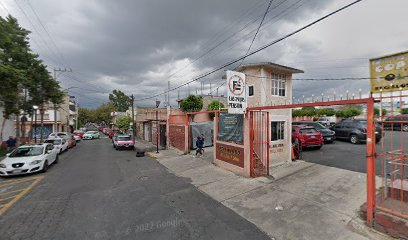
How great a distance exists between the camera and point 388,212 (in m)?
4.25

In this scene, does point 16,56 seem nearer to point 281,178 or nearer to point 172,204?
point 172,204

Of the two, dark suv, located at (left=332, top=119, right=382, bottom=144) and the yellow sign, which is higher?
the yellow sign

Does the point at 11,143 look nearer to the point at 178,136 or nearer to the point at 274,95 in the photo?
the point at 178,136

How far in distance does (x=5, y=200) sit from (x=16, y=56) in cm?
Result: 1468

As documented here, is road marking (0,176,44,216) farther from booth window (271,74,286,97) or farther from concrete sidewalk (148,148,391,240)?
booth window (271,74,286,97)

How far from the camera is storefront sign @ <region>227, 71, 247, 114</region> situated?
7922mm

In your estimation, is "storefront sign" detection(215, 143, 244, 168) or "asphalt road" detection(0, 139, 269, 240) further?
"storefront sign" detection(215, 143, 244, 168)

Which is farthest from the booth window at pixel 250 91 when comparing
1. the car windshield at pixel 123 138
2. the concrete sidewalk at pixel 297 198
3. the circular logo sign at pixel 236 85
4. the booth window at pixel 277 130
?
the car windshield at pixel 123 138

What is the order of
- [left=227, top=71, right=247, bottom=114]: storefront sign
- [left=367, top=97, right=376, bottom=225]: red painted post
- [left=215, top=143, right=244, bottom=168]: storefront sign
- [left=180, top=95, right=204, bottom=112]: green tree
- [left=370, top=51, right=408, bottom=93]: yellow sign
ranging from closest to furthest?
[left=370, top=51, right=408, bottom=93]: yellow sign
[left=367, top=97, right=376, bottom=225]: red painted post
[left=227, top=71, right=247, bottom=114]: storefront sign
[left=215, top=143, right=244, bottom=168]: storefront sign
[left=180, top=95, right=204, bottom=112]: green tree

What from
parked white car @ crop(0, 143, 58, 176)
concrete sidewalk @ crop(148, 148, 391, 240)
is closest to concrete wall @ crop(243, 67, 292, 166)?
concrete sidewalk @ crop(148, 148, 391, 240)

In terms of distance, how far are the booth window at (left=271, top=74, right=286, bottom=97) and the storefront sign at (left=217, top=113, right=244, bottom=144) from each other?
8.53 ft

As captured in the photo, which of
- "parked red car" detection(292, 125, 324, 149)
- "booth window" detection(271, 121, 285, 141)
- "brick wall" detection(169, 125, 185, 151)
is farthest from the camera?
"brick wall" detection(169, 125, 185, 151)

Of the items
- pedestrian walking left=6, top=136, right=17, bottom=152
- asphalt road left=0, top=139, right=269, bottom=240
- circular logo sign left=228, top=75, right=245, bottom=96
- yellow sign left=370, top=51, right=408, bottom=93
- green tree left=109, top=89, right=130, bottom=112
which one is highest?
green tree left=109, top=89, right=130, bottom=112

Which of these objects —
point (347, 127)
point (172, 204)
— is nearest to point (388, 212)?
point (172, 204)
